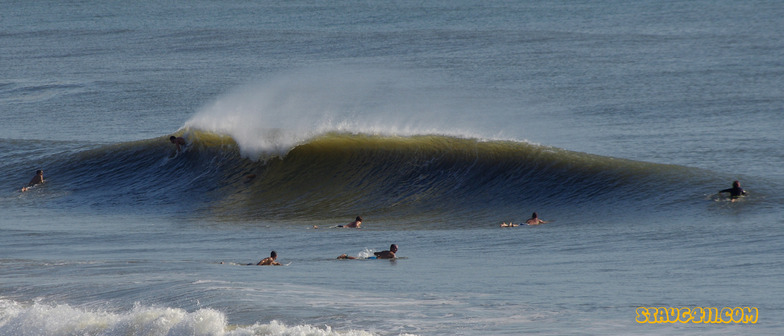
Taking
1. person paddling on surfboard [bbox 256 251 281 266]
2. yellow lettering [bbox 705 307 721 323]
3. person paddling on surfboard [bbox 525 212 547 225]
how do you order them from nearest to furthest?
yellow lettering [bbox 705 307 721 323]
person paddling on surfboard [bbox 256 251 281 266]
person paddling on surfboard [bbox 525 212 547 225]

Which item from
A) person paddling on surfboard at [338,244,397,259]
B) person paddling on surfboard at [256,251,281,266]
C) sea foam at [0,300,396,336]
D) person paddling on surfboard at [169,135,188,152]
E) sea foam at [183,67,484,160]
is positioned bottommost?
sea foam at [0,300,396,336]

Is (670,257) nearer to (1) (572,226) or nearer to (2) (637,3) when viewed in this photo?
(1) (572,226)

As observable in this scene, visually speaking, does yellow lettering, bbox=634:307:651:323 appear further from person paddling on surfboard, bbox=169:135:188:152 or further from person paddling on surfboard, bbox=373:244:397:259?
person paddling on surfboard, bbox=169:135:188:152

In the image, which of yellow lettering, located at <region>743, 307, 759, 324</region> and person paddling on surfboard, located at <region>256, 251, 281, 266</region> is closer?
yellow lettering, located at <region>743, 307, 759, 324</region>

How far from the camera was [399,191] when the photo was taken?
20.2m

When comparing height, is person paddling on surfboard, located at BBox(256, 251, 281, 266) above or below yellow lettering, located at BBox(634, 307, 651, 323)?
above

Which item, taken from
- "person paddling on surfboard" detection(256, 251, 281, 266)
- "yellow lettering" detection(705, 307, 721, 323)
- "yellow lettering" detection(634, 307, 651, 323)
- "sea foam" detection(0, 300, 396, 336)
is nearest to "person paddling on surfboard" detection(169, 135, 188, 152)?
"person paddling on surfboard" detection(256, 251, 281, 266)

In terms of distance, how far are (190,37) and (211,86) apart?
1917cm

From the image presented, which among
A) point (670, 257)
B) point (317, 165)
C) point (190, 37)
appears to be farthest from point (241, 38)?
point (670, 257)

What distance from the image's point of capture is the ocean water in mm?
9930

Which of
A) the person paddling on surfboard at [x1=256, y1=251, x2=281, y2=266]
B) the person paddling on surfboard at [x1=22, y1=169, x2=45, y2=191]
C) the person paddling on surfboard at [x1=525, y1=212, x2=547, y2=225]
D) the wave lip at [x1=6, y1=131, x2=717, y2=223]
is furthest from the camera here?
the person paddling on surfboard at [x1=22, y1=169, x2=45, y2=191]

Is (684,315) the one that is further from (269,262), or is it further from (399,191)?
(399,191)

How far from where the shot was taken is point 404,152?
2177cm

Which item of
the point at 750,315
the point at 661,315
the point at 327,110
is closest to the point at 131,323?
the point at 661,315
